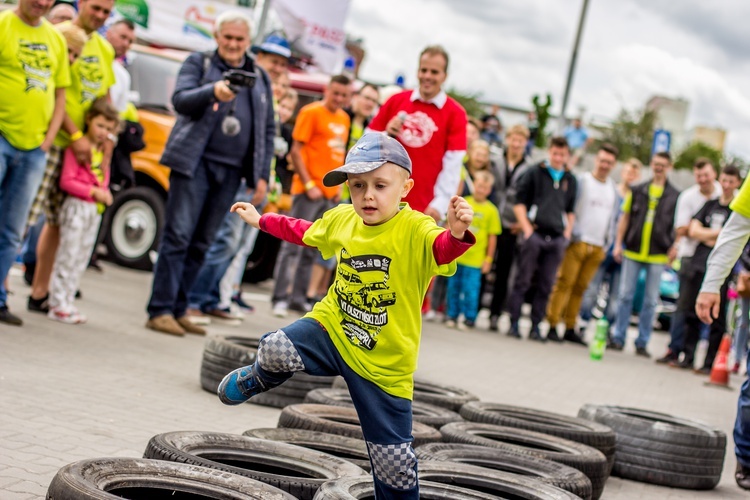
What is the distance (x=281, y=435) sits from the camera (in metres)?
5.09

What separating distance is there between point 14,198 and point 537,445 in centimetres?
411

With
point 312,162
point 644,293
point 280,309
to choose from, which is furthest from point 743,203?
point 644,293

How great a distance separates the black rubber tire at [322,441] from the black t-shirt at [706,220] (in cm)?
920

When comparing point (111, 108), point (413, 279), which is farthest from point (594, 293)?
point (413, 279)

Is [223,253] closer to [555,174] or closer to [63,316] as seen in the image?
[63,316]

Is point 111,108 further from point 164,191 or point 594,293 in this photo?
point 594,293

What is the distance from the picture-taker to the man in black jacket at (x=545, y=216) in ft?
48.6

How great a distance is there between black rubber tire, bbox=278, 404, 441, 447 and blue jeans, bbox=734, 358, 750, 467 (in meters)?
2.00

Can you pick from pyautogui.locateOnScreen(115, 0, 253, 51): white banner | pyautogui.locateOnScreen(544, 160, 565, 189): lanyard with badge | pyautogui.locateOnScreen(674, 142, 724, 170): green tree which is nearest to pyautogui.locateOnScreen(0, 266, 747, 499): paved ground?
pyautogui.locateOnScreen(544, 160, 565, 189): lanyard with badge

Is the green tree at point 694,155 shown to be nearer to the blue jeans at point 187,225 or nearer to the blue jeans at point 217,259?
the blue jeans at point 217,259

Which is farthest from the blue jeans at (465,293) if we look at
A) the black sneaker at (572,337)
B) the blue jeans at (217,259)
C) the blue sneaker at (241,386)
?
the blue sneaker at (241,386)

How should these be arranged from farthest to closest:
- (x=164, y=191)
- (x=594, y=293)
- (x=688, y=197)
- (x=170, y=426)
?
(x=594, y=293), (x=688, y=197), (x=164, y=191), (x=170, y=426)

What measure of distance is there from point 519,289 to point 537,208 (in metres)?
1.12

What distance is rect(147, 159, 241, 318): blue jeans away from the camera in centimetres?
904
